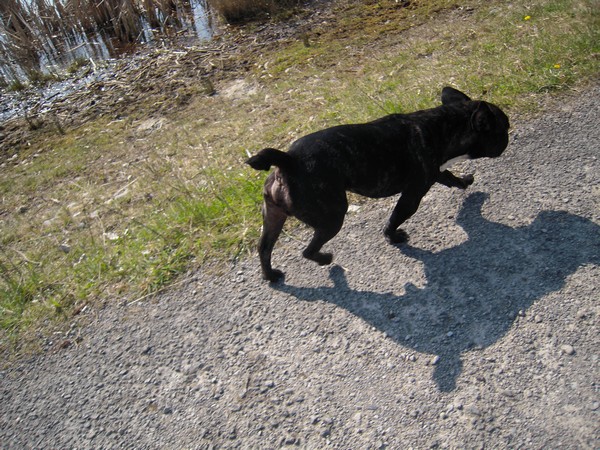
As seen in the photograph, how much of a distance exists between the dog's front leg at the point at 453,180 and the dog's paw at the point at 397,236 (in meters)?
0.60

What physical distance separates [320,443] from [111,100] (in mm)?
7913

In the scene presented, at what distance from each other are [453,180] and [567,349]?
1804 mm

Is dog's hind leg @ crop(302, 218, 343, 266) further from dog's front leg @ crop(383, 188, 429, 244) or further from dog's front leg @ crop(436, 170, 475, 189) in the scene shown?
dog's front leg @ crop(436, 170, 475, 189)

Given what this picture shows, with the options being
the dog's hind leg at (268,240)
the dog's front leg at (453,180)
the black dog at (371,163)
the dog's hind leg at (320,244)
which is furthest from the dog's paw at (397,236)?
the dog's hind leg at (268,240)

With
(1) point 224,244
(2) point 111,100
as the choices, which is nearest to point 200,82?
(2) point 111,100

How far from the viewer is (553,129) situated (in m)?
4.58

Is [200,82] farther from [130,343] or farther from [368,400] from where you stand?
[368,400]

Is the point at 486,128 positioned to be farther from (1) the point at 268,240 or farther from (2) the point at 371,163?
(1) the point at 268,240

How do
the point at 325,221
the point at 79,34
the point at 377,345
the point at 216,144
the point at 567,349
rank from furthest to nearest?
1. the point at 79,34
2. the point at 216,144
3. the point at 325,221
4. the point at 377,345
5. the point at 567,349

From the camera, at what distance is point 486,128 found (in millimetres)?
3973

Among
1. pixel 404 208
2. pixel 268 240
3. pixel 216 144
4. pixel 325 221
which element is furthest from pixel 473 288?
pixel 216 144

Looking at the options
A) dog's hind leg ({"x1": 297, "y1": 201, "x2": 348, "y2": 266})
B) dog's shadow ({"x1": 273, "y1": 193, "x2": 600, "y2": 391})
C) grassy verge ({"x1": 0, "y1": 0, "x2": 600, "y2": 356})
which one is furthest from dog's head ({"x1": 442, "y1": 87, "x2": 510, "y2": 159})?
dog's hind leg ({"x1": 297, "y1": 201, "x2": 348, "y2": 266})

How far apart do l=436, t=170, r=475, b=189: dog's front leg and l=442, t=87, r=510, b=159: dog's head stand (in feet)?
0.67

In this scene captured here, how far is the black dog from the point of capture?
338 centimetres
